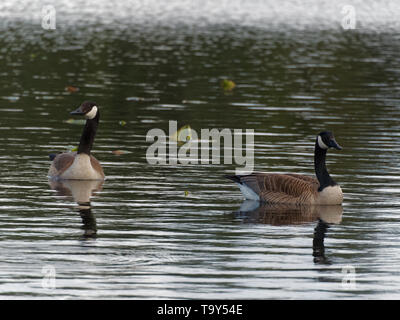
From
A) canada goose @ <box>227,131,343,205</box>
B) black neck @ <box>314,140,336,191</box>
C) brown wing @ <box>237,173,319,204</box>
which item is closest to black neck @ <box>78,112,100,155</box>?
canada goose @ <box>227,131,343,205</box>

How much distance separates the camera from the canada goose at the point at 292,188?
61.5 feet

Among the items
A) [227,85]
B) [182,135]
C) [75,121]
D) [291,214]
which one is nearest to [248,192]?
[291,214]

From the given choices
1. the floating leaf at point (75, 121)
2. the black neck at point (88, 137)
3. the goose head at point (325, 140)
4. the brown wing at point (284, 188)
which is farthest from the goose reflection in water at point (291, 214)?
the floating leaf at point (75, 121)

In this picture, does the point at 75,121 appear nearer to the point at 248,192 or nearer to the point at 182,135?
the point at 182,135

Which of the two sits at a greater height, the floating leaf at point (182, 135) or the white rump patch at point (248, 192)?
the floating leaf at point (182, 135)

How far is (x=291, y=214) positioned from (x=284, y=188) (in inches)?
26.9

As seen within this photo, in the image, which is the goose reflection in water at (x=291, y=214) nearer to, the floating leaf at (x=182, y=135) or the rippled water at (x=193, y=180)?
the rippled water at (x=193, y=180)

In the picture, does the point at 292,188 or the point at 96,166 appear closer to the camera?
the point at 292,188

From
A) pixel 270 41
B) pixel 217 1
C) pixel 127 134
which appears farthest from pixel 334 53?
pixel 217 1

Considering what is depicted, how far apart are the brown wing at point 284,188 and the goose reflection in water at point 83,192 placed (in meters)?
3.07

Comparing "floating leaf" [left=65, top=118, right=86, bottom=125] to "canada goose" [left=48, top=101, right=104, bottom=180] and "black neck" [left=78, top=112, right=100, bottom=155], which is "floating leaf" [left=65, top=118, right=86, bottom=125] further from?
"canada goose" [left=48, top=101, right=104, bottom=180]

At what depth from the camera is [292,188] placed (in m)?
18.8

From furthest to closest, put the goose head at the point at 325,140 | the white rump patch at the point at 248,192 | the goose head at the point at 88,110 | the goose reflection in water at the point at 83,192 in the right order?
the goose head at the point at 88,110 → the goose head at the point at 325,140 → the white rump patch at the point at 248,192 → the goose reflection in water at the point at 83,192
